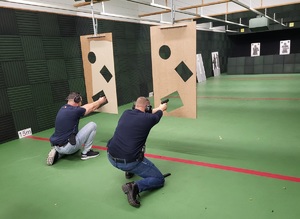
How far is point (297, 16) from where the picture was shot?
11477 mm

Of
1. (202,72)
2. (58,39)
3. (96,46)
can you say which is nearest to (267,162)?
(96,46)

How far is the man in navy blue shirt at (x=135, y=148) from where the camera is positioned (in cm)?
267

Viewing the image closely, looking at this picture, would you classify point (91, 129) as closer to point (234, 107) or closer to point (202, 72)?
point (234, 107)

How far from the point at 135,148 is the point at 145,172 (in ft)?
1.18

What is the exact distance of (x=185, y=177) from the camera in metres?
3.18

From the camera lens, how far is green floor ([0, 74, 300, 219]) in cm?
253

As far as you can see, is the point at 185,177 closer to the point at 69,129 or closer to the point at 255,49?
the point at 69,129

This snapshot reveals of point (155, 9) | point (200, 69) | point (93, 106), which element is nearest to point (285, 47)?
point (200, 69)

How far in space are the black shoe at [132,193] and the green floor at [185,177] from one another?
0.08m

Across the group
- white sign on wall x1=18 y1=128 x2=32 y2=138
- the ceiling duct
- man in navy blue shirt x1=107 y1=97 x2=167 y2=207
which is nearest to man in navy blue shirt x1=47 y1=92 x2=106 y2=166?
man in navy blue shirt x1=107 y1=97 x2=167 y2=207

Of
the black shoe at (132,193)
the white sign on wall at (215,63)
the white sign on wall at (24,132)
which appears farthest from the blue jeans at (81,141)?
the white sign on wall at (215,63)

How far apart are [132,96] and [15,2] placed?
4524 millimetres

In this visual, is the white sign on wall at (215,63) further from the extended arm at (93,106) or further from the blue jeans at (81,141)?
the blue jeans at (81,141)

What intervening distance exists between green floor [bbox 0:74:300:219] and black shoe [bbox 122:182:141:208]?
76mm
